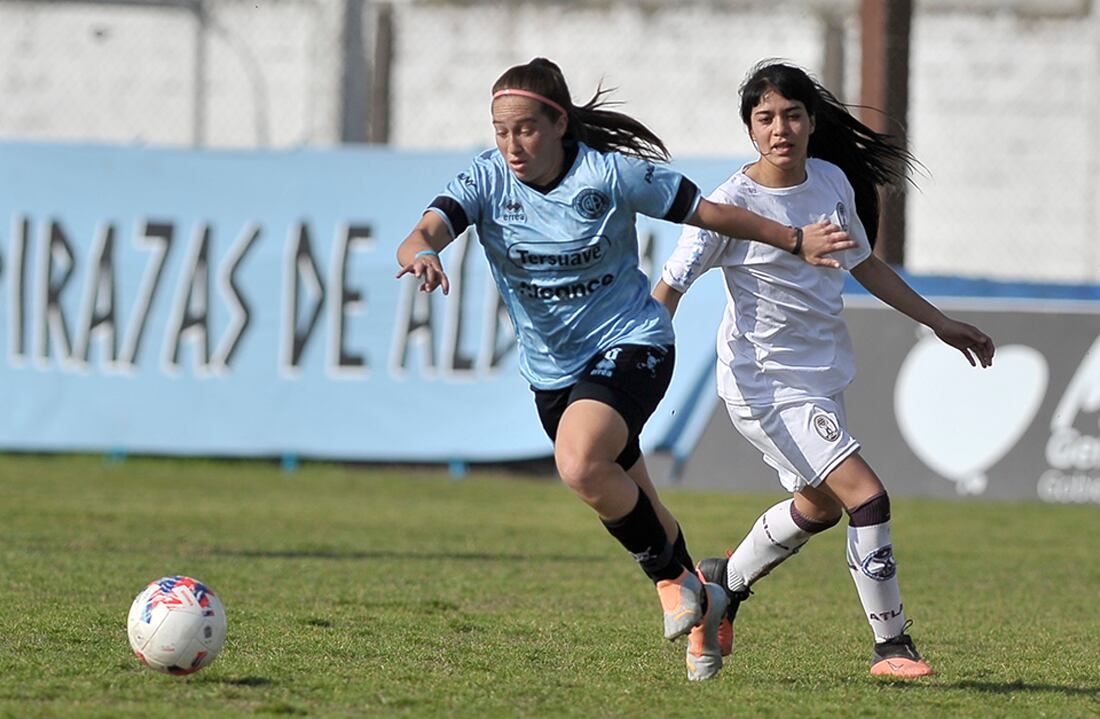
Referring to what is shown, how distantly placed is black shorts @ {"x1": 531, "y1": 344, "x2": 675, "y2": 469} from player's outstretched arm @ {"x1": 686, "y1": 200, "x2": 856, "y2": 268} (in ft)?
1.48

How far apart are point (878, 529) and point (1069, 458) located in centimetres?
806

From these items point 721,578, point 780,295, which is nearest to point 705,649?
point 721,578

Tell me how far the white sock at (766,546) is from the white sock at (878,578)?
418mm

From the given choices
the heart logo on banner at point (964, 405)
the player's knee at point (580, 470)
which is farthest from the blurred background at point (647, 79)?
the player's knee at point (580, 470)

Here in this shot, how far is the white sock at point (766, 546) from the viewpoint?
21.4 ft

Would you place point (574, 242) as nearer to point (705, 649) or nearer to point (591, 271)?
point (591, 271)

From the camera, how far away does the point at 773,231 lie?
576cm

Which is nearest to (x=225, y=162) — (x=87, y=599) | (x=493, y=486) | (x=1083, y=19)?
(x=493, y=486)

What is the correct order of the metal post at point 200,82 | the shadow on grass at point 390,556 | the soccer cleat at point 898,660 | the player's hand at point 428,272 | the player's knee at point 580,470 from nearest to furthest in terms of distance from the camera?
the player's hand at point 428,272 → the player's knee at point 580,470 → the soccer cleat at point 898,660 → the shadow on grass at point 390,556 → the metal post at point 200,82

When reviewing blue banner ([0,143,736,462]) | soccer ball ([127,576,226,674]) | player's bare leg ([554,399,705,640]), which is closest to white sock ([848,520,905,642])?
player's bare leg ([554,399,705,640])

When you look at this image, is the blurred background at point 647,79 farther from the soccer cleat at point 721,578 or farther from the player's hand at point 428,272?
the player's hand at point 428,272

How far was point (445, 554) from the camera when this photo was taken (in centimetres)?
977

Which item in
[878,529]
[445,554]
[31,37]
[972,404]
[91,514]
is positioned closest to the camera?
[878,529]

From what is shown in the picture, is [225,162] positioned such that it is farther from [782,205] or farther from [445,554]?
[782,205]
